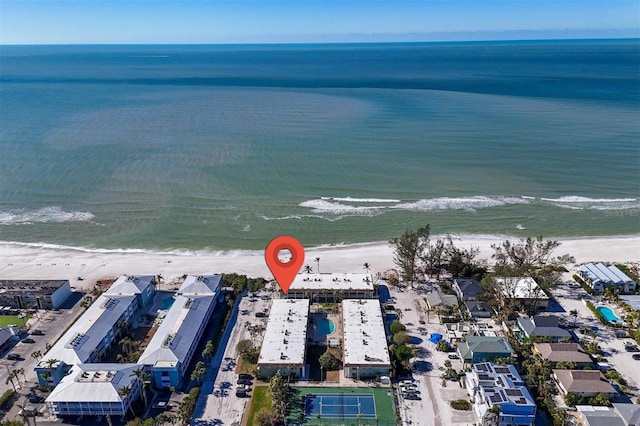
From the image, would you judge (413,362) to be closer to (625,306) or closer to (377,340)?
(377,340)

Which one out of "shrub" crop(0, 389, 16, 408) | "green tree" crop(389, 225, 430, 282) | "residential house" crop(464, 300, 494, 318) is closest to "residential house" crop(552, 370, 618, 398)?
"residential house" crop(464, 300, 494, 318)

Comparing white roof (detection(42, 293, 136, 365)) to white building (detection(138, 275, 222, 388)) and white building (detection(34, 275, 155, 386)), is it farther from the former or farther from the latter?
white building (detection(138, 275, 222, 388))

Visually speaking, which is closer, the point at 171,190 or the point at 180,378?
the point at 180,378

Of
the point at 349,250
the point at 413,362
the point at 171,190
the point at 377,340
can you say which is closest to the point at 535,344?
the point at 413,362

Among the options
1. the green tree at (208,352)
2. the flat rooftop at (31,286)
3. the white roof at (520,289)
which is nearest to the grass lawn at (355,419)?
the green tree at (208,352)

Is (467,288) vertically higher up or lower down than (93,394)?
higher up

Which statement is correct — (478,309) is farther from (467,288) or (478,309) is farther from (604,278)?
(604,278)

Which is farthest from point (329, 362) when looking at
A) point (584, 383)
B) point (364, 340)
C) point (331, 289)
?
point (584, 383)
